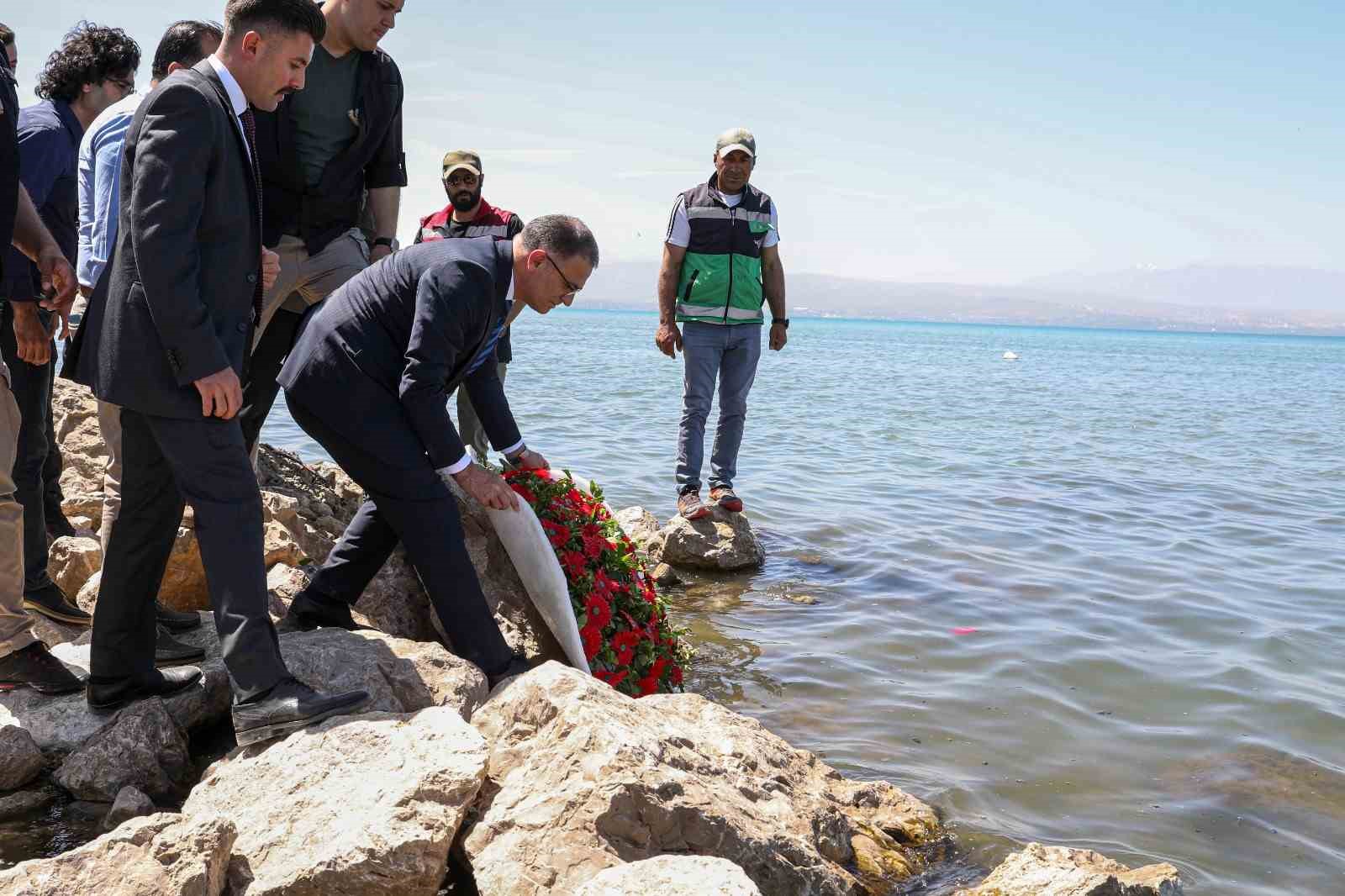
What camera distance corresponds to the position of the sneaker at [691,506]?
324 inches

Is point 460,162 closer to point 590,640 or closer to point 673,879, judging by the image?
point 590,640

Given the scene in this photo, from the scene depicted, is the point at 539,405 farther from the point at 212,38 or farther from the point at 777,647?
the point at 212,38

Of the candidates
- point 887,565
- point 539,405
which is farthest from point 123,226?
point 539,405

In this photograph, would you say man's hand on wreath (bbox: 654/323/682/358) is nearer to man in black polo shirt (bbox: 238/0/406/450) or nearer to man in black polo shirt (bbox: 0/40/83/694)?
man in black polo shirt (bbox: 238/0/406/450)

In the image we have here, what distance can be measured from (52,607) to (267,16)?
2558 millimetres

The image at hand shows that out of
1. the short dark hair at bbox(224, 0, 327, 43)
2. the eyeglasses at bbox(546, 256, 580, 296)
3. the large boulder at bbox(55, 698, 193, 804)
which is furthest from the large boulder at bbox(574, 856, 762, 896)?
the short dark hair at bbox(224, 0, 327, 43)

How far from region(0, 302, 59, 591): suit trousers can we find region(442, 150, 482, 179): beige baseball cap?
315 cm

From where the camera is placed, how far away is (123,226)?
3.47 meters

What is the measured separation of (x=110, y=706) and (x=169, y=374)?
125cm

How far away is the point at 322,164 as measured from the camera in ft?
16.0

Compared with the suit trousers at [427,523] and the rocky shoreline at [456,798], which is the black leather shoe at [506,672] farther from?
the rocky shoreline at [456,798]

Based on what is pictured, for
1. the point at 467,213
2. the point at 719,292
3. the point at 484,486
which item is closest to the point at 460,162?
the point at 467,213

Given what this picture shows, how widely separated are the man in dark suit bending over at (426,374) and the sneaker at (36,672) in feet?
3.85

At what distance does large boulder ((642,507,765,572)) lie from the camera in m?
8.11
